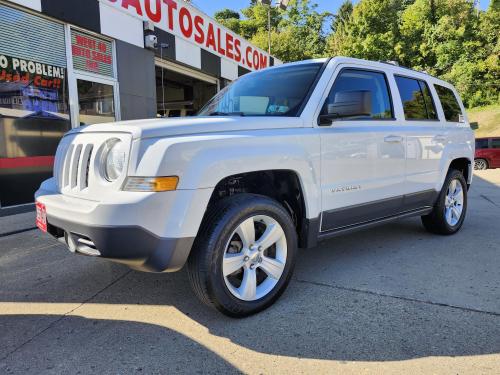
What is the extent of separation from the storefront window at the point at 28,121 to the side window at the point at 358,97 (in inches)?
211

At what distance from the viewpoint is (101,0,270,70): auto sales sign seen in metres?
8.71

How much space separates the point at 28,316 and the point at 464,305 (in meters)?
3.16

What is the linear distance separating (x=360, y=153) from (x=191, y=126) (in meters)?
1.61

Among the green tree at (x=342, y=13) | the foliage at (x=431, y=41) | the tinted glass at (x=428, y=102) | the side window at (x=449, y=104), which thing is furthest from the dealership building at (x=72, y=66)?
the green tree at (x=342, y=13)

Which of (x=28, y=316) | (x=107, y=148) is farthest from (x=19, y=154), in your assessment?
(x=107, y=148)

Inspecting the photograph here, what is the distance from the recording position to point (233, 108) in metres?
3.74

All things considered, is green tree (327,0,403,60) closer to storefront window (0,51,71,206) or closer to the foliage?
the foliage

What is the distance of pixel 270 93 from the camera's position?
11.9ft

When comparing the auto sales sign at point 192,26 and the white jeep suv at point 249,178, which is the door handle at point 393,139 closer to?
the white jeep suv at point 249,178

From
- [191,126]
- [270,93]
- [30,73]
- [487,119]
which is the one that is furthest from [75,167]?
[487,119]

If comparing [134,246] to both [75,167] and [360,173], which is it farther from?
[360,173]

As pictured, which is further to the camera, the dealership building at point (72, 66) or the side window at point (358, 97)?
the dealership building at point (72, 66)

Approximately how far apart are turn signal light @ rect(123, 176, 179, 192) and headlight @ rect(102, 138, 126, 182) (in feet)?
0.39

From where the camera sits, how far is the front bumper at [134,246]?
2373mm
